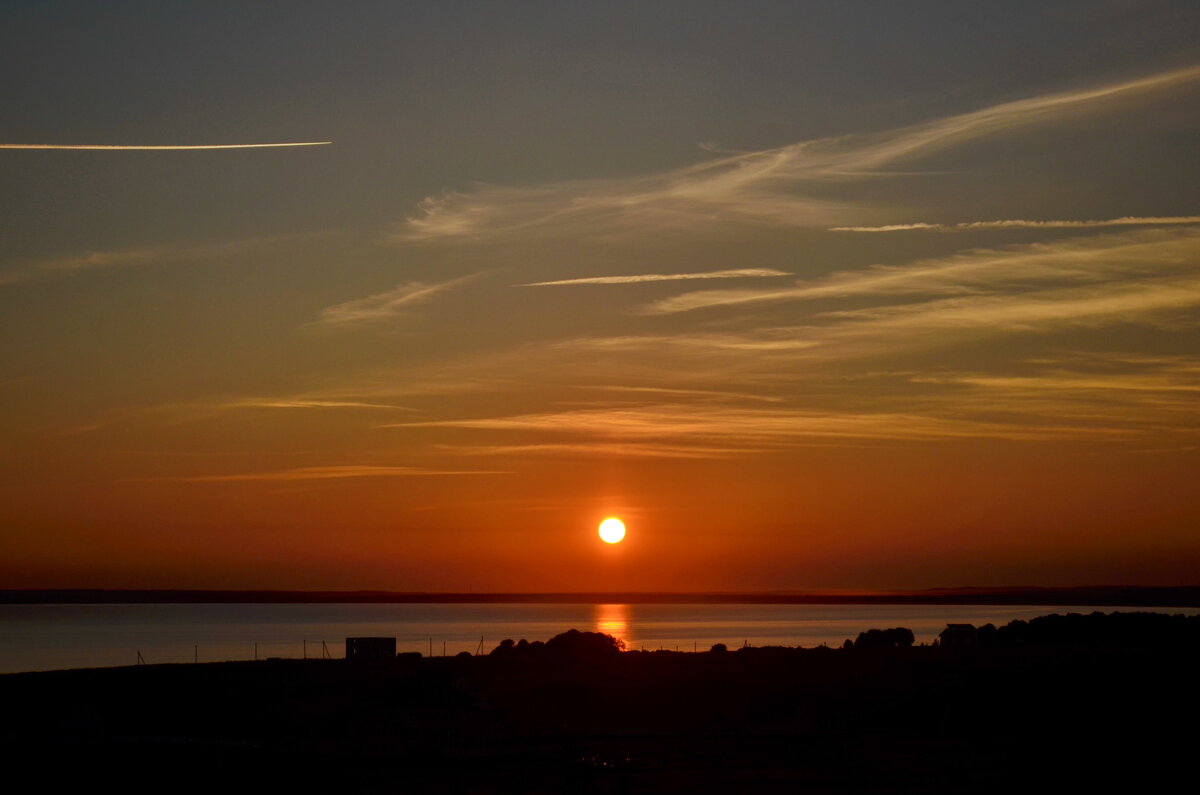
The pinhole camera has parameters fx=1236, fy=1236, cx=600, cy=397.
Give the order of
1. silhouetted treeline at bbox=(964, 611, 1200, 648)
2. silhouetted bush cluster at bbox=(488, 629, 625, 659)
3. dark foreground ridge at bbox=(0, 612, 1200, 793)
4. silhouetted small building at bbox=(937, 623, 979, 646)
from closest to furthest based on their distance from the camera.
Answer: dark foreground ridge at bbox=(0, 612, 1200, 793) → silhouetted bush cluster at bbox=(488, 629, 625, 659) → silhouetted treeline at bbox=(964, 611, 1200, 648) → silhouetted small building at bbox=(937, 623, 979, 646)

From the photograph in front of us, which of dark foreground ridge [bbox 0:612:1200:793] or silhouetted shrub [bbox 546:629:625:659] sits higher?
silhouetted shrub [bbox 546:629:625:659]

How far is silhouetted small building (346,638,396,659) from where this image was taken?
76.5 metres

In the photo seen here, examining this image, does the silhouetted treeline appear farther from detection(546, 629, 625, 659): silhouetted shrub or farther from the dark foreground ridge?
detection(546, 629, 625, 659): silhouetted shrub

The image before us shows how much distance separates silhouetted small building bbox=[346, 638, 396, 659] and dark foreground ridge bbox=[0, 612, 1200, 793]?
4.97 meters

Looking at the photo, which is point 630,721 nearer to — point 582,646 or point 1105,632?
point 582,646

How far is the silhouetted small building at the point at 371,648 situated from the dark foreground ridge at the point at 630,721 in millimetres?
4969

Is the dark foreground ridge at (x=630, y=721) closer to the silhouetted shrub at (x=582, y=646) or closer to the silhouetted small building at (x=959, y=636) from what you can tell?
the silhouetted shrub at (x=582, y=646)

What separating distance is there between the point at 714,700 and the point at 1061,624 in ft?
143

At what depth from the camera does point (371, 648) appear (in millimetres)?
77188

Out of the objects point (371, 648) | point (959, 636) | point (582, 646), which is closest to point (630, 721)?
point (582, 646)

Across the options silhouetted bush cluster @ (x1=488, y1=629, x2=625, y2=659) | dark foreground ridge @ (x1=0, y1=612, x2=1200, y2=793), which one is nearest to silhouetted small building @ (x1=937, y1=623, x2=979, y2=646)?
dark foreground ridge @ (x1=0, y1=612, x2=1200, y2=793)

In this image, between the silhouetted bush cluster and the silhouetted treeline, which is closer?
the silhouetted bush cluster

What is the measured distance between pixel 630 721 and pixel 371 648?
30.2 meters

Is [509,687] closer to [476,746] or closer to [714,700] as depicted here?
[714,700]
